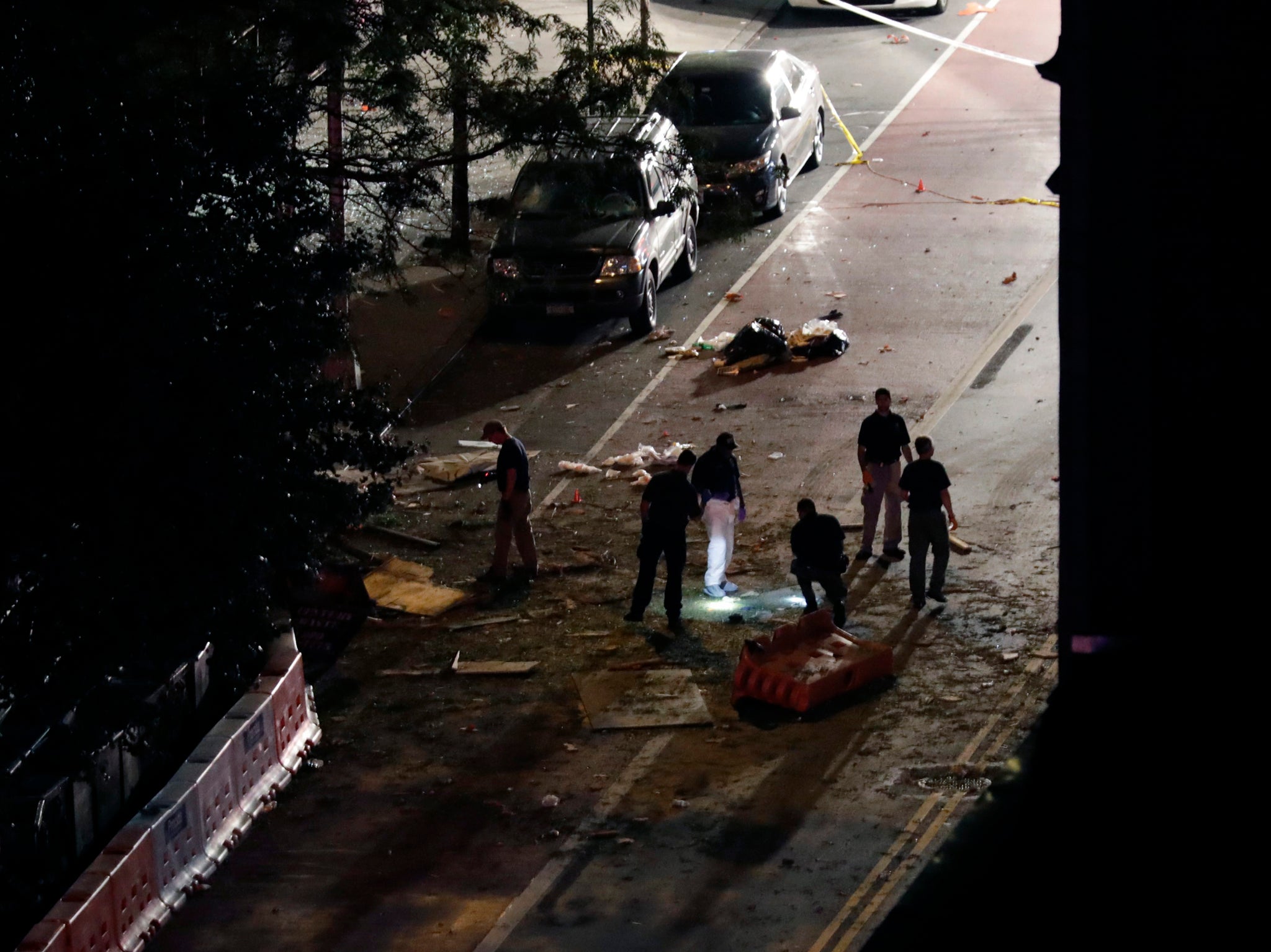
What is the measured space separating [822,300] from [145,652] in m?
13.7

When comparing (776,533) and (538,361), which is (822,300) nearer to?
(538,361)

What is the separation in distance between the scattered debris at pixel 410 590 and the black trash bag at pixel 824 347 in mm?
6145

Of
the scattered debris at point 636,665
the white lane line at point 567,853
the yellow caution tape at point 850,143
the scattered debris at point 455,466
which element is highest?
the yellow caution tape at point 850,143

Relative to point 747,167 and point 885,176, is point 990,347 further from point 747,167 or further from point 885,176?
point 885,176

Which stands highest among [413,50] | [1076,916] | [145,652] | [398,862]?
[413,50]

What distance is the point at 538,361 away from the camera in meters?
20.3

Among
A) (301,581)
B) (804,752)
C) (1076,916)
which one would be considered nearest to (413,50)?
(301,581)

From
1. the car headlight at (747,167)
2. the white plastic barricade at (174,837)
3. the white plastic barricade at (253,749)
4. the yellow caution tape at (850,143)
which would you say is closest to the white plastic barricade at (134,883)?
the white plastic barricade at (174,837)

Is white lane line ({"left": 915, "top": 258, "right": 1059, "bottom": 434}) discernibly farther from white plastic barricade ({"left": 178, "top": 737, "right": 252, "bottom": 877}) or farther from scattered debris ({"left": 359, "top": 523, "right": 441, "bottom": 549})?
white plastic barricade ({"left": 178, "top": 737, "right": 252, "bottom": 877})

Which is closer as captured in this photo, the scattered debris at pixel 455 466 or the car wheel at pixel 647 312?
the scattered debris at pixel 455 466

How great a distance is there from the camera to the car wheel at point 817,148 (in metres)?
26.1

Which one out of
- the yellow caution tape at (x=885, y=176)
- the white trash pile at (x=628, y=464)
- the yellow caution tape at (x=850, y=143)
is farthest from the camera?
the yellow caution tape at (x=850, y=143)

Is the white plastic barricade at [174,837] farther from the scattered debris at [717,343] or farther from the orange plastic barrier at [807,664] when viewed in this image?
the scattered debris at [717,343]

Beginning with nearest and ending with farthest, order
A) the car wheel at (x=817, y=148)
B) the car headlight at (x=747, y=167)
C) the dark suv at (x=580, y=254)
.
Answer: the dark suv at (x=580, y=254) → the car headlight at (x=747, y=167) → the car wheel at (x=817, y=148)
